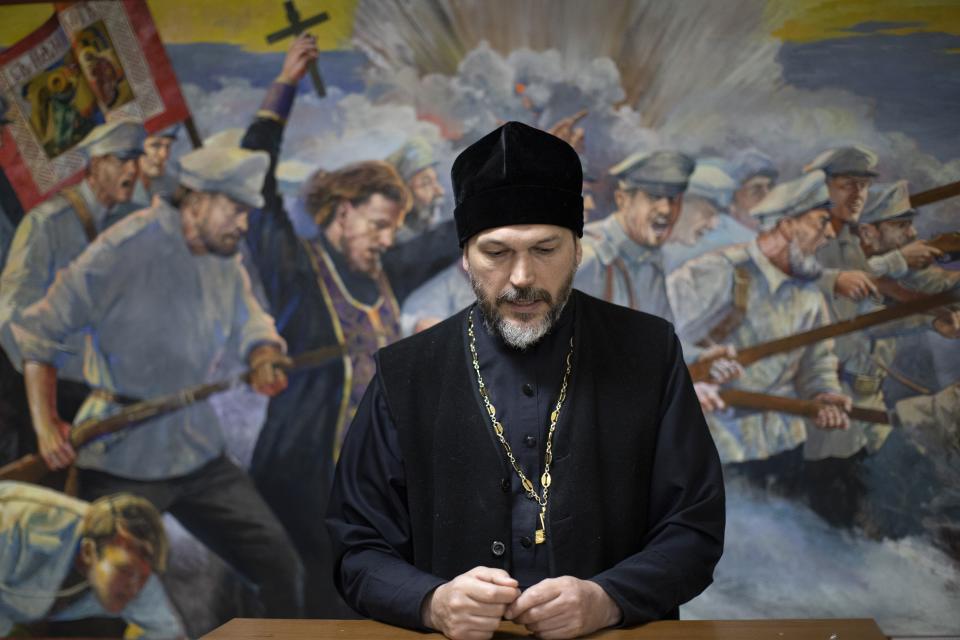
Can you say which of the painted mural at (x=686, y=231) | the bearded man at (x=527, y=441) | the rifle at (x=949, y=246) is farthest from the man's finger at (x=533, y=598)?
the rifle at (x=949, y=246)

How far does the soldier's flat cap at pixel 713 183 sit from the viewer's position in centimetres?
549

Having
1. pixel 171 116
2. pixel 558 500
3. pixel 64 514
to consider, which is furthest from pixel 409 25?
pixel 558 500

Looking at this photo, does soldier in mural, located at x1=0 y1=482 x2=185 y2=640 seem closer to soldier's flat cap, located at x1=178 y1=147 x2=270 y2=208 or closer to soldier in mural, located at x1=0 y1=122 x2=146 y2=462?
soldier in mural, located at x1=0 y1=122 x2=146 y2=462

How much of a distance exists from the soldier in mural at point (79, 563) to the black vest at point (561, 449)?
3716 mm

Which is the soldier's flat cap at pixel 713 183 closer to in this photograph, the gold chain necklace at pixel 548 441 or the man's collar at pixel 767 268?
the man's collar at pixel 767 268

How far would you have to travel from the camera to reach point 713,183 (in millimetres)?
5508

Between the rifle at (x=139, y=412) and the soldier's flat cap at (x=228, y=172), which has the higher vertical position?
the soldier's flat cap at (x=228, y=172)

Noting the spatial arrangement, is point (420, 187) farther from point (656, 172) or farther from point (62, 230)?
point (62, 230)

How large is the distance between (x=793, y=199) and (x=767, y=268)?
389 millimetres

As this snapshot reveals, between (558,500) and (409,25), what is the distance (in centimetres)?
399

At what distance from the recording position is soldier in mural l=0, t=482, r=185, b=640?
18.7 ft

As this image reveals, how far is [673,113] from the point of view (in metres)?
5.54

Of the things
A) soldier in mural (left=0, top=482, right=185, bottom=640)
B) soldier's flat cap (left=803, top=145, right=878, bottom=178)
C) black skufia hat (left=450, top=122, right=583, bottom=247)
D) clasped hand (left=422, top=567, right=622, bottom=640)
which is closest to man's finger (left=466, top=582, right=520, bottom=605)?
clasped hand (left=422, top=567, right=622, bottom=640)

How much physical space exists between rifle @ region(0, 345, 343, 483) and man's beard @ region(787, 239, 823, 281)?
8.12ft
